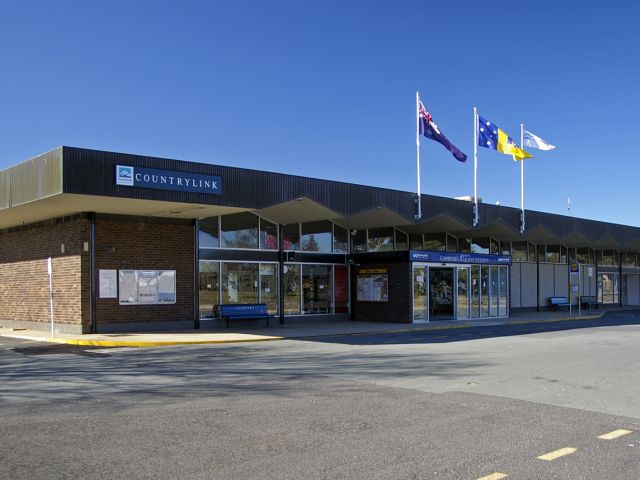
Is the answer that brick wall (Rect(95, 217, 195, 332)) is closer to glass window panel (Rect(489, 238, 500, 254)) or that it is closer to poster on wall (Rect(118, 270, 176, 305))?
poster on wall (Rect(118, 270, 176, 305))

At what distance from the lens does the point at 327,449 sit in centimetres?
654

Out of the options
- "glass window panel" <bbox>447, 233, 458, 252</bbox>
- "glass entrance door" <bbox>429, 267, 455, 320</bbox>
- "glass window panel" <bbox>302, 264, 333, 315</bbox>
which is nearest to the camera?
"glass window panel" <bbox>302, 264, 333, 315</bbox>

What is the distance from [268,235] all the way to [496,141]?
13350mm

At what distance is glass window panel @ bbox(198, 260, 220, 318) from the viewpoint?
22.5 m

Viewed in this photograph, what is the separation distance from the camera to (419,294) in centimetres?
2641

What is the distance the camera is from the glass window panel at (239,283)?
76.6 ft

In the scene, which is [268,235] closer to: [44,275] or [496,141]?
[44,275]

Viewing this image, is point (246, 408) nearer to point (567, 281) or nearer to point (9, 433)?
point (9, 433)

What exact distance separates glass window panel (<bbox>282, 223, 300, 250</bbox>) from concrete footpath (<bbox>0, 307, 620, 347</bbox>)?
3150mm

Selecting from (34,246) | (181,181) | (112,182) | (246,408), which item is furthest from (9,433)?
(34,246)

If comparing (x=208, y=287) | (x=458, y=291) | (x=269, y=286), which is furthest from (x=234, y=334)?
(x=458, y=291)

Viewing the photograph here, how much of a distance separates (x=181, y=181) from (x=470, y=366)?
31.8 ft

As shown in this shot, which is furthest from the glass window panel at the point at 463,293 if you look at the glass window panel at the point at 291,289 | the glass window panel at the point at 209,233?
the glass window panel at the point at 209,233

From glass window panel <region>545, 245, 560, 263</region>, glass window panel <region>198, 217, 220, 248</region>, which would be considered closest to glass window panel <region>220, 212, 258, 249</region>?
glass window panel <region>198, 217, 220, 248</region>
